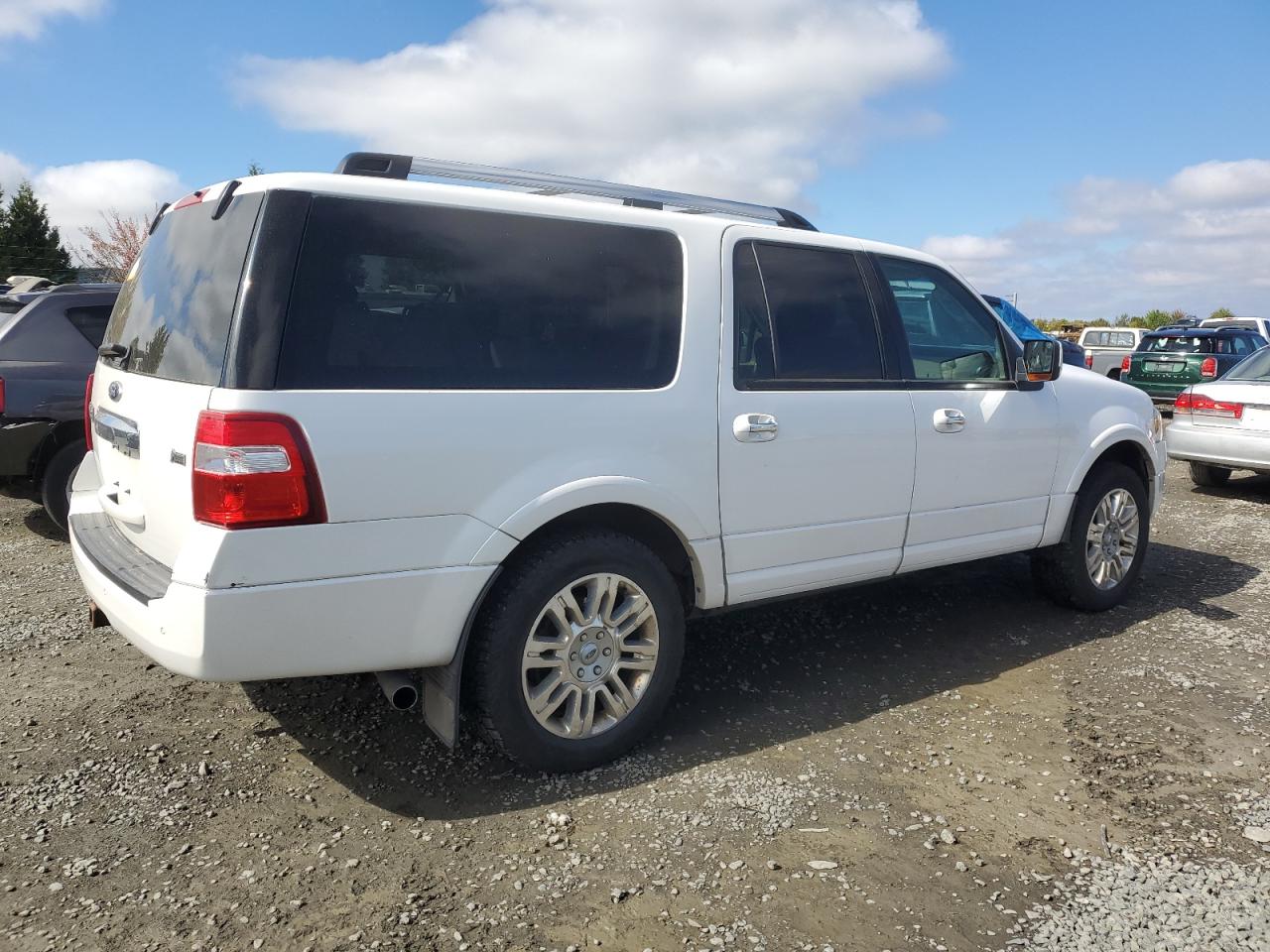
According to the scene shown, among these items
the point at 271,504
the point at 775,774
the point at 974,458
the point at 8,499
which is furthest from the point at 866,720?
the point at 8,499

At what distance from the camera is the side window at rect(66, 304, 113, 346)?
6656 millimetres

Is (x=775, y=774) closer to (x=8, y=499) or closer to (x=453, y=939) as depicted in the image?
(x=453, y=939)

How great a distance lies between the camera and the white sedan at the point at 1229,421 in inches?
345

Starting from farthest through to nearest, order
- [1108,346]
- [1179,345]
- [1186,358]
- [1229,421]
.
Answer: [1108,346] → [1179,345] → [1186,358] → [1229,421]

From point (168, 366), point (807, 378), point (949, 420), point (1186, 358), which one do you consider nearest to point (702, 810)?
point (807, 378)

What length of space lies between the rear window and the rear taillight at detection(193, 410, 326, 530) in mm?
188

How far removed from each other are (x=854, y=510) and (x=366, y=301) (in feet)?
7.19

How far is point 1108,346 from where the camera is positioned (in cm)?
1944

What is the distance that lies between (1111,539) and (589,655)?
341 centimetres

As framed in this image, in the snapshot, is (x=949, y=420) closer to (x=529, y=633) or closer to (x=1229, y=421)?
(x=529, y=633)

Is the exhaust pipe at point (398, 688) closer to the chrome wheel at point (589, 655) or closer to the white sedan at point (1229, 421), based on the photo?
the chrome wheel at point (589, 655)

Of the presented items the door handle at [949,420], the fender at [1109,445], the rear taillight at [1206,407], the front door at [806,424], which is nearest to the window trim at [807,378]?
the front door at [806,424]

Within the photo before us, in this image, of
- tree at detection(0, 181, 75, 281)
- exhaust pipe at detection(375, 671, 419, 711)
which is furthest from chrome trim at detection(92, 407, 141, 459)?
tree at detection(0, 181, 75, 281)

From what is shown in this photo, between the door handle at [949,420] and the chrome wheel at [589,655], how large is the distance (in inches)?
66.9
